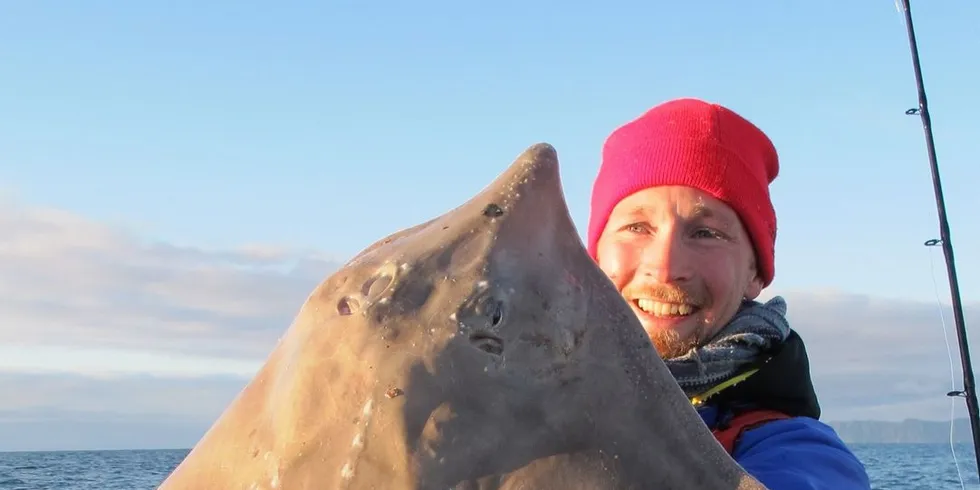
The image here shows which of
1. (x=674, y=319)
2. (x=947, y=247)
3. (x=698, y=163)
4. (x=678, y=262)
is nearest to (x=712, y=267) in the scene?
(x=678, y=262)

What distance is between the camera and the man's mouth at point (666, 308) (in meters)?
3.55

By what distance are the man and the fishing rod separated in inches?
173

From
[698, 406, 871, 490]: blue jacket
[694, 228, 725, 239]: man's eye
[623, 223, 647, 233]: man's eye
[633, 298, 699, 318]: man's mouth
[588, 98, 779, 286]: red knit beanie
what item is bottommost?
[698, 406, 871, 490]: blue jacket

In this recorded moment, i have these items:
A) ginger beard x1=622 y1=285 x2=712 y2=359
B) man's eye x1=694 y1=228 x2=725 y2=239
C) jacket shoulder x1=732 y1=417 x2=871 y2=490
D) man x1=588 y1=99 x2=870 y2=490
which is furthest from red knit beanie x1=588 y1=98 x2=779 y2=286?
jacket shoulder x1=732 y1=417 x2=871 y2=490

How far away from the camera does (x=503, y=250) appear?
2160mm

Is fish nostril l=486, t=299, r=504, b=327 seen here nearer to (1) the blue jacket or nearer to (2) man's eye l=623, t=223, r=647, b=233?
(1) the blue jacket

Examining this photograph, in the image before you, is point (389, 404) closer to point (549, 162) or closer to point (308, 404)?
point (308, 404)

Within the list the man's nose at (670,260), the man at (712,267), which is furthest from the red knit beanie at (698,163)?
the man's nose at (670,260)

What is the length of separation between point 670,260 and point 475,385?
1.71 m

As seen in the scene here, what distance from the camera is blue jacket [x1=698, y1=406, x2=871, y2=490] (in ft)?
8.54

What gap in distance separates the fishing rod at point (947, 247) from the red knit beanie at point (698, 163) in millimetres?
4363

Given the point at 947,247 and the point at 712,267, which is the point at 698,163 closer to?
the point at 712,267

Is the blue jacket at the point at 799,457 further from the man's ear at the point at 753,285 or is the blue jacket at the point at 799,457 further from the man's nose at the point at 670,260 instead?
the man's ear at the point at 753,285

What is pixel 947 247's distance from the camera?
8258 mm
